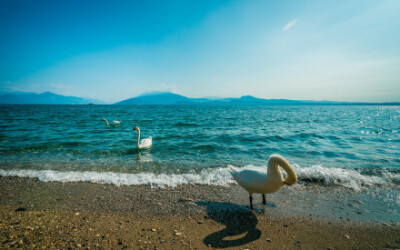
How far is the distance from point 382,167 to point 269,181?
8.85 meters

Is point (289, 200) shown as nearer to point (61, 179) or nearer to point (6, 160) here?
point (61, 179)

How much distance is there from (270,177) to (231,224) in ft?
5.14

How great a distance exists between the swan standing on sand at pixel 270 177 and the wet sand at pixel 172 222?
0.88 meters

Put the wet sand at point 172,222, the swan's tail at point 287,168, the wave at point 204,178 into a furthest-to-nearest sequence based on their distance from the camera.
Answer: the wave at point 204,178
the swan's tail at point 287,168
the wet sand at point 172,222

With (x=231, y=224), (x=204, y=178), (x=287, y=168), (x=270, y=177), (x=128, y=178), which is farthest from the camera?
(x=204, y=178)

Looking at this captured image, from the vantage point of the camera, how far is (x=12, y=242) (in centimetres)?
354

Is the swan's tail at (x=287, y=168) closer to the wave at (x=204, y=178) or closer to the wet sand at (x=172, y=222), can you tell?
the wet sand at (x=172, y=222)

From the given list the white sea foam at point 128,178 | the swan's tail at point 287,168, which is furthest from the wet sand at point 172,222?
the swan's tail at point 287,168

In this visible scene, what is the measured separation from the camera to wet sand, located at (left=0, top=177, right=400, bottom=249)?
377cm

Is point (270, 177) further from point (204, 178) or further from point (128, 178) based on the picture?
point (128, 178)

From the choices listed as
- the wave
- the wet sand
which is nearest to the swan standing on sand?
the wet sand

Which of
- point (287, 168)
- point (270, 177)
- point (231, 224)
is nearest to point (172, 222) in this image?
point (231, 224)

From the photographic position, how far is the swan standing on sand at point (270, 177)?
3992 mm

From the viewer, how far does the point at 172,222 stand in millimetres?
4469
